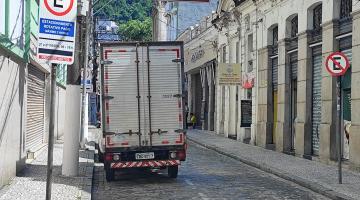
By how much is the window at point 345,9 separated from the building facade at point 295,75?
1.2 inches

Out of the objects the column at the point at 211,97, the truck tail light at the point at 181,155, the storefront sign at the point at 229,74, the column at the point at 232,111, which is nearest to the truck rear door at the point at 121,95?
the truck tail light at the point at 181,155

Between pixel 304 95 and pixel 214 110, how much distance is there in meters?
18.8

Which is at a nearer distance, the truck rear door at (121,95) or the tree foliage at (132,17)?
the truck rear door at (121,95)

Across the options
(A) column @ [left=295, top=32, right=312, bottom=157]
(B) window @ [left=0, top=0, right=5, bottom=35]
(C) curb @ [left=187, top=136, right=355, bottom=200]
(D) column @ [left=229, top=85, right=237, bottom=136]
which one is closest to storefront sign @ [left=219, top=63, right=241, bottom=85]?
(D) column @ [left=229, top=85, right=237, bottom=136]

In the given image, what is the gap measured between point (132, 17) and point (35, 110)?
52208mm

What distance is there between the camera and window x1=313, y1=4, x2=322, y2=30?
19.1 meters

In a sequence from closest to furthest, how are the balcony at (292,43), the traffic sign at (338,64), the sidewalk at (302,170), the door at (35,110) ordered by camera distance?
the sidewalk at (302,170)
the traffic sign at (338,64)
the door at (35,110)
the balcony at (292,43)

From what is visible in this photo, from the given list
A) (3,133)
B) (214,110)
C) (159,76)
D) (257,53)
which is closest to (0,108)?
(3,133)

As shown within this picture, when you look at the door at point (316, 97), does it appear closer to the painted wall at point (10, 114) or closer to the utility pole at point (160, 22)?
the painted wall at point (10, 114)

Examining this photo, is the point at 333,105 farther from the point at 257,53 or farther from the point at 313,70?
the point at 257,53

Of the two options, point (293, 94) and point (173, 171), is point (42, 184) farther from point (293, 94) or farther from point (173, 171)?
point (293, 94)

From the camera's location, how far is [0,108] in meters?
11.5

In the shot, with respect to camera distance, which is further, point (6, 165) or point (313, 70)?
point (313, 70)

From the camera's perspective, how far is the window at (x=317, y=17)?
1909cm
